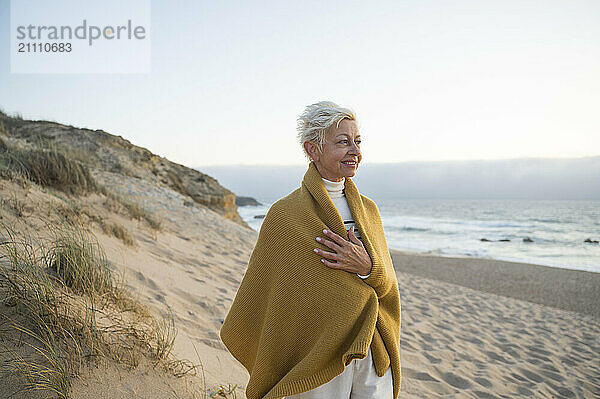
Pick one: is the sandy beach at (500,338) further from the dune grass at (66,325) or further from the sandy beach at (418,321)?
the dune grass at (66,325)

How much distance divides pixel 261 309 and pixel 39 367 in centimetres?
117

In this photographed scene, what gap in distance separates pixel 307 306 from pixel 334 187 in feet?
2.06

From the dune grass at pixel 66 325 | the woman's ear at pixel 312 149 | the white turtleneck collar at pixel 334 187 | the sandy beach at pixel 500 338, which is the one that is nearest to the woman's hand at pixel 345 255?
the white turtleneck collar at pixel 334 187

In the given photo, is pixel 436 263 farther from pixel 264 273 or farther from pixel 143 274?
pixel 264 273

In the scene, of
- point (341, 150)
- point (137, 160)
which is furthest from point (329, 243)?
point (137, 160)

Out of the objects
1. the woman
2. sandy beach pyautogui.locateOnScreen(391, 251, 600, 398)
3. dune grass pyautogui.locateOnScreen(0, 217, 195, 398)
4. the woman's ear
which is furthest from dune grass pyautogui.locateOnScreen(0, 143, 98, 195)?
sandy beach pyautogui.locateOnScreen(391, 251, 600, 398)

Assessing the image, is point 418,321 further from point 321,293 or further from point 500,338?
point 321,293

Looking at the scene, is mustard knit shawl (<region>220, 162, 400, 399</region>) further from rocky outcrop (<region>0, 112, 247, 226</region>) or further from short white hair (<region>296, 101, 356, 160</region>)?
rocky outcrop (<region>0, 112, 247, 226</region>)

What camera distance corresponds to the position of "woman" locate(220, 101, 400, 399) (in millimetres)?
1859

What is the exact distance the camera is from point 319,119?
1993 millimetres

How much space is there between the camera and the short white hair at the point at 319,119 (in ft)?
6.48

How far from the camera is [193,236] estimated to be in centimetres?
790

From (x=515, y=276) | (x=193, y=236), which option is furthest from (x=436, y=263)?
(x=193, y=236)

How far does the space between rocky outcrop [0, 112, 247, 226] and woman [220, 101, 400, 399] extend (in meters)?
11.4
